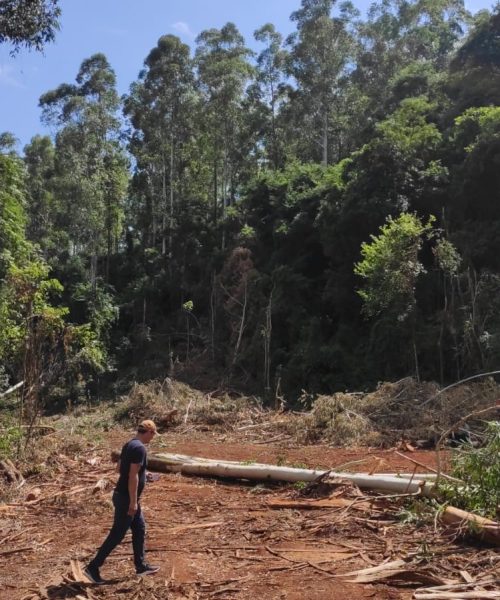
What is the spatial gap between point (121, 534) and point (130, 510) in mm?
234

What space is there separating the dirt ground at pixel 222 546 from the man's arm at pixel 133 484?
598 mm

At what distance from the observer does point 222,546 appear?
249 inches

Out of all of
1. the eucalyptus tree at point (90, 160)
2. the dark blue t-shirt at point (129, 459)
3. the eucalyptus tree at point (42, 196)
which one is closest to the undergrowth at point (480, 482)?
the dark blue t-shirt at point (129, 459)

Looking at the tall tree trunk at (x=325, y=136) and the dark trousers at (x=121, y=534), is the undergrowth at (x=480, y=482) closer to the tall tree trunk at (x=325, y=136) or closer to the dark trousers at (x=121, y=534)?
the dark trousers at (x=121, y=534)

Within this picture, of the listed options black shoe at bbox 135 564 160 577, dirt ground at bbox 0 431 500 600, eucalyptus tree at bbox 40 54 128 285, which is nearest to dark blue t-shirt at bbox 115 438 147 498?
black shoe at bbox 135 564 160 577

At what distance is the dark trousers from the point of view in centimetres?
536

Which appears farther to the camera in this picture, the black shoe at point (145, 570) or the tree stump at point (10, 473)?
the tree stump at point (10, 473)

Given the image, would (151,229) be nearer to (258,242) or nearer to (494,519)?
(258,242)

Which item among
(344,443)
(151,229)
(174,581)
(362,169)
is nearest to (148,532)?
(174,581)

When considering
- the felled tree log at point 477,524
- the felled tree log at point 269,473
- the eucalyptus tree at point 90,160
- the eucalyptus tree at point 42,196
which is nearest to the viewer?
the felled tree log at point 477,524

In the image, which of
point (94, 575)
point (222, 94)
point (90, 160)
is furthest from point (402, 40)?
point (94, 575)

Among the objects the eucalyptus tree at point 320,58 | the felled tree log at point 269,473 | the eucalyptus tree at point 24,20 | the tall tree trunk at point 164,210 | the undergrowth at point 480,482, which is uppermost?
the eucalyptus tree at point 320,58

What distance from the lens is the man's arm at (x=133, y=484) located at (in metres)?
5.34

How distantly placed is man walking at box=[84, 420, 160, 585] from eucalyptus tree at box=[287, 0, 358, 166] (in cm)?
3376
